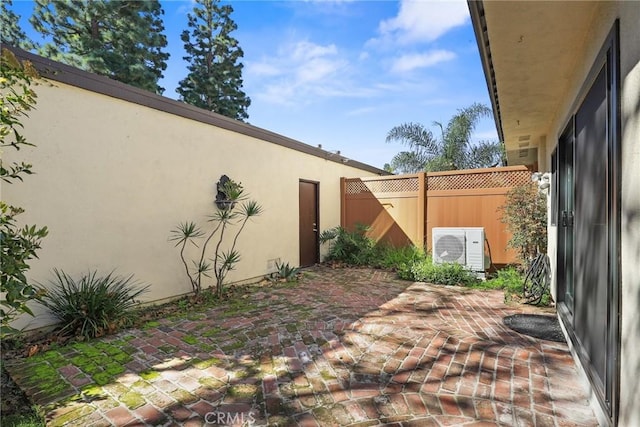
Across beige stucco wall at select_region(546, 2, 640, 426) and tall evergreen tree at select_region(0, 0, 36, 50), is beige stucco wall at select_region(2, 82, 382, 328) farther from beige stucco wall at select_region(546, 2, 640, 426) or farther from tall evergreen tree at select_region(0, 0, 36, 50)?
tall evergreen tree at select_region(0, 0, 36, 50)

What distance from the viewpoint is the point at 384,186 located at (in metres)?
8.40

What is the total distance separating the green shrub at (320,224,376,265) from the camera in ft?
26.1

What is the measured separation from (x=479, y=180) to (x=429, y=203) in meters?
1.19

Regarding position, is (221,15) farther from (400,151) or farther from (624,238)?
(624,238)

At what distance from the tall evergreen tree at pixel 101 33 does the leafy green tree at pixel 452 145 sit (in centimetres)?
1073

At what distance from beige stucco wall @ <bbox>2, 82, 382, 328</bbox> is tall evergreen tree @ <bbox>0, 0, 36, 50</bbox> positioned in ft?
41.3

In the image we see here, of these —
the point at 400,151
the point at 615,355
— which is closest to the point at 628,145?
the point at 615,355

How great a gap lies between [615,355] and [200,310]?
4409 mm

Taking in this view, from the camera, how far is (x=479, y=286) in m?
5.72

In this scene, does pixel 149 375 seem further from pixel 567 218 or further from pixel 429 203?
pixel 429 203

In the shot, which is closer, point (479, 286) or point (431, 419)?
point (431, 419)

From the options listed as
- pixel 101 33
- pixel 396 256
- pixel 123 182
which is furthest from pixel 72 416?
pixel 101 33

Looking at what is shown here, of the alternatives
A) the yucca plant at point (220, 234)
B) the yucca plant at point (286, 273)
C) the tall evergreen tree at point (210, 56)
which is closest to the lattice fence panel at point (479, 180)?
the yucca plant at point (286, 273)

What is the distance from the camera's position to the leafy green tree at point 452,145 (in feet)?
39.2
